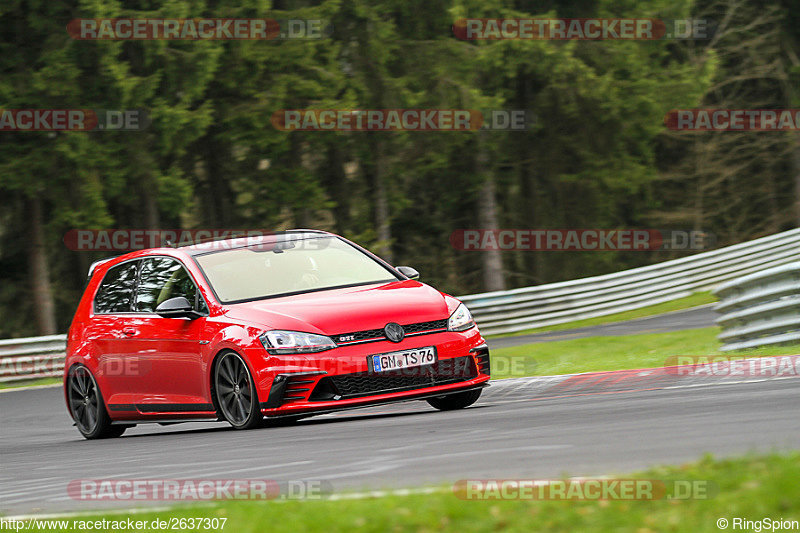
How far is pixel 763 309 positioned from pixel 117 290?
6.96 metres

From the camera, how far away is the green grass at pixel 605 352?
1562 centimetres

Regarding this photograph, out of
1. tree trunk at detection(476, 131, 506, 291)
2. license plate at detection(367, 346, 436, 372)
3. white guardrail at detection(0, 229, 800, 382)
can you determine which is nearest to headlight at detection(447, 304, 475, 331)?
license plate at detection(367, 346, 436, 372)

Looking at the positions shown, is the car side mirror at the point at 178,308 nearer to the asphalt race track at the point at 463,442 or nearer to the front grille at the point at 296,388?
the asphalt race track at the point at 463,442

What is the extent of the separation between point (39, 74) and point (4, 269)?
7921mm

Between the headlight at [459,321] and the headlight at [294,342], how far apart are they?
109 centimetres

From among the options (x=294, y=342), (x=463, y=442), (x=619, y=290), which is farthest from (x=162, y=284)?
(x=619, y=290)

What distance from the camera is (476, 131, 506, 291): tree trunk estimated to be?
1391 inches

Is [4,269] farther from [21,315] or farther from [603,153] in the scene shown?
[603,153]

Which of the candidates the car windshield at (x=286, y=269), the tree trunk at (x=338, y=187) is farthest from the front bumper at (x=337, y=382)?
the tree trunk at (x=338, y=187)

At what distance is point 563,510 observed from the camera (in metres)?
5.30

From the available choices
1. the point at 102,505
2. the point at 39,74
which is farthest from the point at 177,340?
the point at 39,74

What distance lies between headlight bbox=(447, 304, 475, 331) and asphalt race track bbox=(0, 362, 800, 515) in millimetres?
685

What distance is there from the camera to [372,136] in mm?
33125
